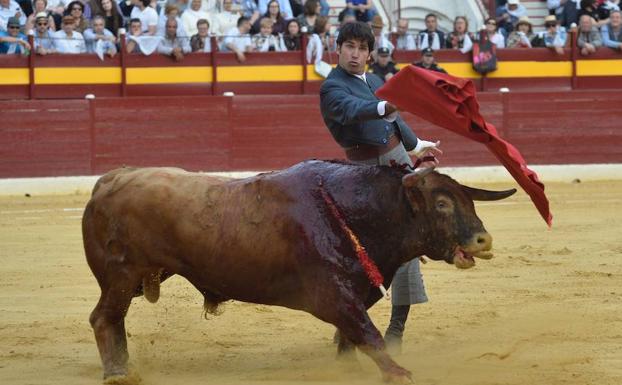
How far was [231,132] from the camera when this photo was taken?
13375 millimetres

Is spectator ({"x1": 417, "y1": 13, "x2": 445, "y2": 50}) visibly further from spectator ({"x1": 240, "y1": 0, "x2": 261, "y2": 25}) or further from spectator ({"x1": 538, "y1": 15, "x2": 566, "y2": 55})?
spectator ({"x1": 240, "y1": 0, "x2": 261, "y2": 25})

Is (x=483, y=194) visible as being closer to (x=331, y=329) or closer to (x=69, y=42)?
(x=331, y=329)

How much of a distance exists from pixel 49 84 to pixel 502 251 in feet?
22.5

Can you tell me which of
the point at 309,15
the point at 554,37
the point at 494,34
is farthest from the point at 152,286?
the point at 554,37

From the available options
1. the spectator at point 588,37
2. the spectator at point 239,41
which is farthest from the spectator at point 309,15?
the spectator at point 588,37

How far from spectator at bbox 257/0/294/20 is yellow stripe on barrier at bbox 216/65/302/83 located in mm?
602

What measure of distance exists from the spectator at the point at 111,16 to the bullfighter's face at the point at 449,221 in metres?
9.20

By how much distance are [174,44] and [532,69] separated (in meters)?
4.46

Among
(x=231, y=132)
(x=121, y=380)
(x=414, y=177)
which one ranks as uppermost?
(x=414, y=177)

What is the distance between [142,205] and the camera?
176 inches

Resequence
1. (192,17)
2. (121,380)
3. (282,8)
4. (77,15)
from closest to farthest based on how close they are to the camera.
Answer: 1. (121,380)
2. (77,15)
3. (192,17)
4. (282,8)

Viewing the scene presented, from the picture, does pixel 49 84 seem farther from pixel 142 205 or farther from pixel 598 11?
pixel 142 205

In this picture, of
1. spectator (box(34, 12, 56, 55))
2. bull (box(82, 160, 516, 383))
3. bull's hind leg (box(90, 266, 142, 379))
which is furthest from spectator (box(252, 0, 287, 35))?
bull's hind leg (box(90, 266, 142, 379))

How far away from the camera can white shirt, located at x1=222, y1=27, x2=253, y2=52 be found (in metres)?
13.7
